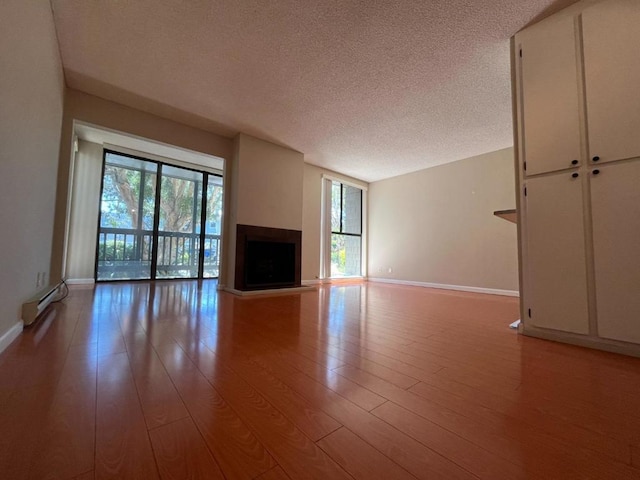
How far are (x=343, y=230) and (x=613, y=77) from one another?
482 cm

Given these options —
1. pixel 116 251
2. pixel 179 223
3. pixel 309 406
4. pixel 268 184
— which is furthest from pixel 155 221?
pixel 309 406

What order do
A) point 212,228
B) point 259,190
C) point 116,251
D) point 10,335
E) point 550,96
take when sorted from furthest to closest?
point 212,228, point 116,251, point 259,190, point 550,96, point 10,335

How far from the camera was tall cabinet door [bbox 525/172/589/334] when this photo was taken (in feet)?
5.68

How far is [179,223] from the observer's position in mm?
5414

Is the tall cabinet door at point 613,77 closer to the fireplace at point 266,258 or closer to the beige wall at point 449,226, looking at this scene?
the beige wall at point 449,226

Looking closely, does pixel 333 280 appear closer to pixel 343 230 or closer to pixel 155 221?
pixel 343 230

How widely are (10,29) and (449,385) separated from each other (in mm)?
2755

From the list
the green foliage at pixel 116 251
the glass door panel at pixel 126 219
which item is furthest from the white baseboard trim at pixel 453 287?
the green foliage at pixel 116 251

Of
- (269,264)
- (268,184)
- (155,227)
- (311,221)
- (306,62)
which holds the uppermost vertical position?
(306,62)

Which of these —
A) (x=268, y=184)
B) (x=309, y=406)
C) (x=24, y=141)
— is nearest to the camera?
(x=309, y=406)

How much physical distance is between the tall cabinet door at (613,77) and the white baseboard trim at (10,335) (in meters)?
3.74

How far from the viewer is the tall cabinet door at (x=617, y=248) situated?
5.06 feet

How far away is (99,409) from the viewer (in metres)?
0.88

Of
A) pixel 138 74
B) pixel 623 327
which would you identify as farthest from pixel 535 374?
pixel 138 74
